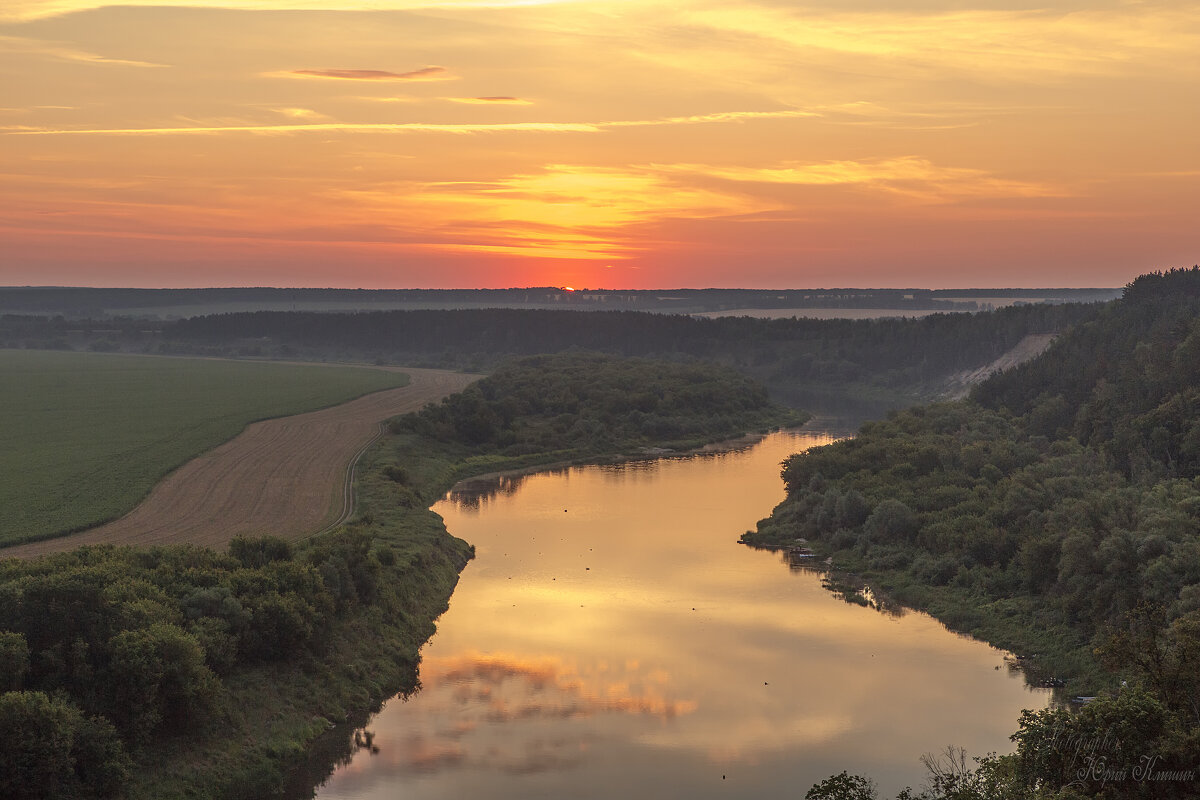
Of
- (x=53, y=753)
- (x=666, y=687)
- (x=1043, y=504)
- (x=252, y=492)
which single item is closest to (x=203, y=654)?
(x=53, y=753)

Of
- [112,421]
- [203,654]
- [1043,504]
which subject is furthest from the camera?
[112,421]

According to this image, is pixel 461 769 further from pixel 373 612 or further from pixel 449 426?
pixel 449 426

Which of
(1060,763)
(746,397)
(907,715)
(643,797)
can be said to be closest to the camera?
(1060,763)

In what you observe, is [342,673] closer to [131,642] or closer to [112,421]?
[131,642]

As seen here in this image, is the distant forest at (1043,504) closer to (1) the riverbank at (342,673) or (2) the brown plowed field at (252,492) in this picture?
(1) the riverbank at (342,673)

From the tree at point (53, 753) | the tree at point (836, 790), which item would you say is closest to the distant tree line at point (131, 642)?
the tree at point (53, 753)

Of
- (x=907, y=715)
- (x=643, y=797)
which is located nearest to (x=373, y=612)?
(x=643, y=797)

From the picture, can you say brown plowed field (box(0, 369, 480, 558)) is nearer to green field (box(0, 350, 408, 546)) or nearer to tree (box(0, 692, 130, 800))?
green field (box(0, 350, 408, 546))
